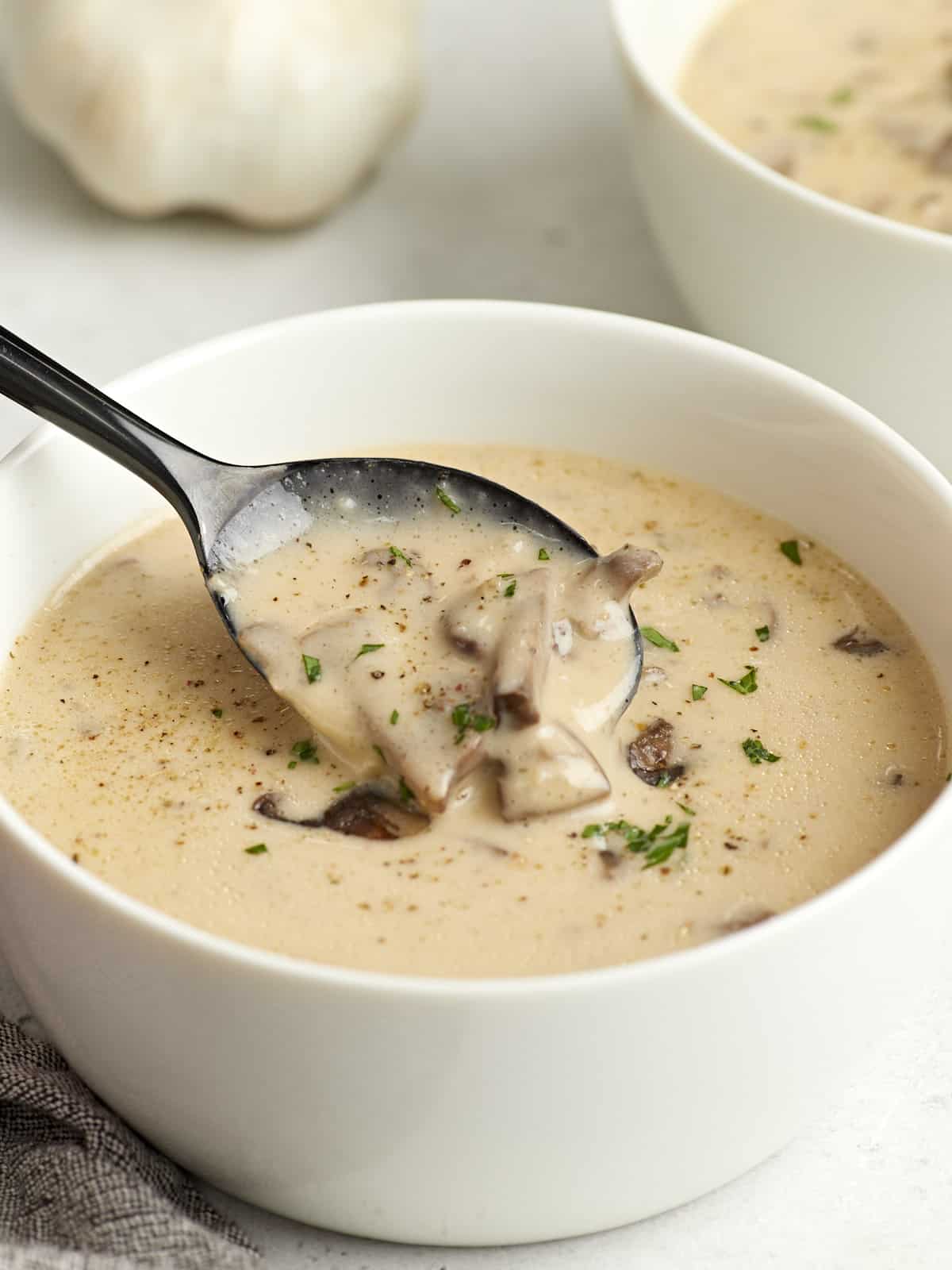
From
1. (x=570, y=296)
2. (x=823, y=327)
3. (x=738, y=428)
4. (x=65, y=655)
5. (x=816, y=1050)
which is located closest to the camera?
(x=816, y=1050)

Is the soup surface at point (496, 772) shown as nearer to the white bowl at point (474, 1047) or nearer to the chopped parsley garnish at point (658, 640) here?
the chopped parsley garnish at point (658, 640)

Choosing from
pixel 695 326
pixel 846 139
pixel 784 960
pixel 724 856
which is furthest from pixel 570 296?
pixel 784 960

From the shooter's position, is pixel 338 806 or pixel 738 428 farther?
pixel 738 428

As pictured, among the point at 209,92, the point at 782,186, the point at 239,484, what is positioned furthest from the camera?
the point at 209,92

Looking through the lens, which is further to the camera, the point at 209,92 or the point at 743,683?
the point at 209,92

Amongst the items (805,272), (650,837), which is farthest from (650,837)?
(805,272)

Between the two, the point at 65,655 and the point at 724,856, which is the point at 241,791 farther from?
the point at 724,856

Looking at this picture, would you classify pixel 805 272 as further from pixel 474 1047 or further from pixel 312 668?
pixel 474 1047
